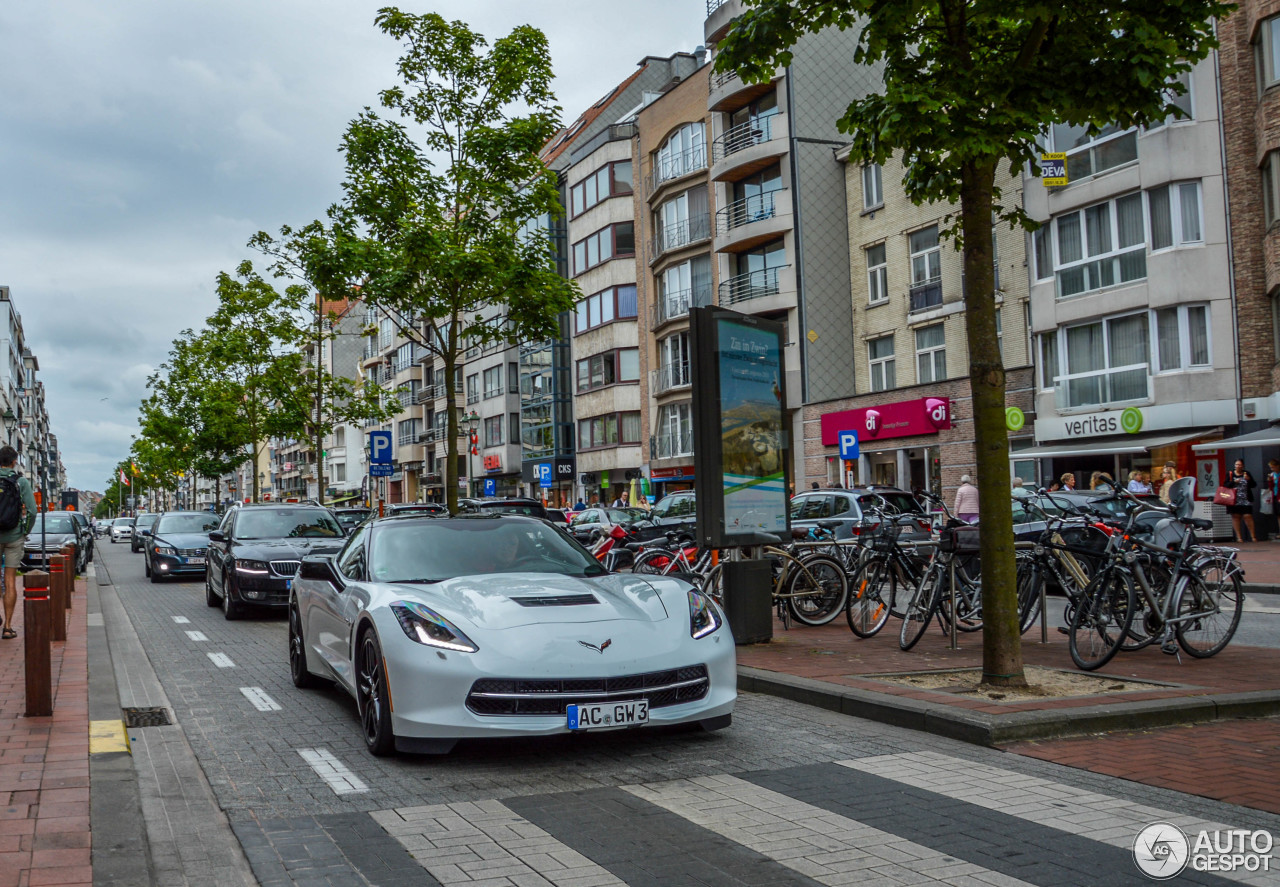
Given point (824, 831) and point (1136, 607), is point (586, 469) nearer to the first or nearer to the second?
point (1136, 607)

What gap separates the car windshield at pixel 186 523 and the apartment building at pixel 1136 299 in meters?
20.2

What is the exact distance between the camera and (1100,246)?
95.7 ft

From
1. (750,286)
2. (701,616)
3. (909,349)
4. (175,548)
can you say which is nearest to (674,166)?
(750,286)

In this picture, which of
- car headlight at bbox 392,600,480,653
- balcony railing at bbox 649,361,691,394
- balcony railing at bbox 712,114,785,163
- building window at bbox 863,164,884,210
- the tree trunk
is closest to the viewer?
car headlight at bbox 392,600,480,653

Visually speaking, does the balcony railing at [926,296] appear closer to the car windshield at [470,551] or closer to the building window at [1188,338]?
the building window at [1188,338]

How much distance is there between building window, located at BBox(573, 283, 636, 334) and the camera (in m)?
51.6

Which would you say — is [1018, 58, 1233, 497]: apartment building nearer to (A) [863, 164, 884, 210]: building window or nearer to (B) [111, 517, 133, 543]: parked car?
(A) [863, 164, 884, 210]: building window

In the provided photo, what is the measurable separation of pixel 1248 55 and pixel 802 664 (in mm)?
23357

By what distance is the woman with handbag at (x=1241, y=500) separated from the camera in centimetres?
2414

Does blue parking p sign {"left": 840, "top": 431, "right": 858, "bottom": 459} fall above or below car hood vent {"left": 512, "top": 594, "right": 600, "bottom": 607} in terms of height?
above

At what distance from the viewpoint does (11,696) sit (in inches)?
333

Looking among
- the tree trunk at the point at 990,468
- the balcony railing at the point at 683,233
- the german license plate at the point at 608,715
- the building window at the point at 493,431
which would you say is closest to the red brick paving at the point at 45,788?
the german license plate at the point at 608,715

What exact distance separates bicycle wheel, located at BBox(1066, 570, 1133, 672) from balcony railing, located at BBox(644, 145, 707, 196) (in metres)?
37.2

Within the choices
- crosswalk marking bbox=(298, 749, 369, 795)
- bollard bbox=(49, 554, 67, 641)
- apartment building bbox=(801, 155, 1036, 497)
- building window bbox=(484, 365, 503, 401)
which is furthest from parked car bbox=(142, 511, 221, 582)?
building window bbox=(484, 365, 503, 401)
